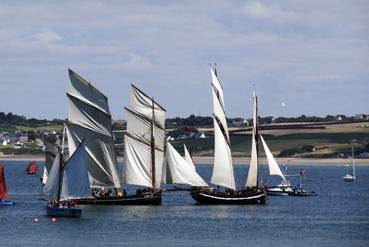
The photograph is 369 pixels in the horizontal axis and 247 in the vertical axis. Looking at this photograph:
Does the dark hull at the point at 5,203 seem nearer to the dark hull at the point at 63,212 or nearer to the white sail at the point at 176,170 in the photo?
the white sail at the point at 176,170

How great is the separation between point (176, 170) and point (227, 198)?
6139mm

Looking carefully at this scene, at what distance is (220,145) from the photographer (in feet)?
442

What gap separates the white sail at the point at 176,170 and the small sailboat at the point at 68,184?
1694cm

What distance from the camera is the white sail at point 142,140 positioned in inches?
5251

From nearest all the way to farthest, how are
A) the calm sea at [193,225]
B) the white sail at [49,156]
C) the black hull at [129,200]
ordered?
1. the calm sea at [193,225]
2. the black hull at [129,200]
3. the white sail at [49,156]

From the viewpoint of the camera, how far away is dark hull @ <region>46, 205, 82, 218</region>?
115812 mm

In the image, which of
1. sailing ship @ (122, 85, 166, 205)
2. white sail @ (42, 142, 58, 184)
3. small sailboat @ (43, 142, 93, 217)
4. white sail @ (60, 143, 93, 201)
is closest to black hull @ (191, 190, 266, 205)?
sailing ship @ (122, 85, 166, 205)

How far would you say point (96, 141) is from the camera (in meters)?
132

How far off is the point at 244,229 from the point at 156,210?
67.0 feet

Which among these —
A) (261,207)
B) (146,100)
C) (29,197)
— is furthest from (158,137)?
(29,197)

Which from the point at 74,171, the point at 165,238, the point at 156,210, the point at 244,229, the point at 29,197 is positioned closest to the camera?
the point at 165,238

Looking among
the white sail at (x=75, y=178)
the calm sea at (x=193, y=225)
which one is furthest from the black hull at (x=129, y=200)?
the white sail at (x=75, y=178)

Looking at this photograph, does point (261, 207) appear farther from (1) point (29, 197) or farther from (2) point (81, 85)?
(1) point (29, 197)

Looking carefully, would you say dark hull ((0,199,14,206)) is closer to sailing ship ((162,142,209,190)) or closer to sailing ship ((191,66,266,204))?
sailing ship ((162,142,209,190))
